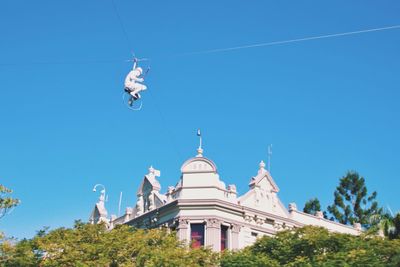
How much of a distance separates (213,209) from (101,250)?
7747mm

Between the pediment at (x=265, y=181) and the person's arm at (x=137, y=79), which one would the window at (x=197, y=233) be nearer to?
the pediment at (x=265, y=181)

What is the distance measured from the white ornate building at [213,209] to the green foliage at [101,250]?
3336 millimetres

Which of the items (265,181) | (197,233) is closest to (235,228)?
(197,233)

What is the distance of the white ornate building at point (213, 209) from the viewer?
1241 inches

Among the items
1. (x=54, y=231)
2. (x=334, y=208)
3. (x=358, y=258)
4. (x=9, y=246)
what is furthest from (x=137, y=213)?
(x=334, y=208)

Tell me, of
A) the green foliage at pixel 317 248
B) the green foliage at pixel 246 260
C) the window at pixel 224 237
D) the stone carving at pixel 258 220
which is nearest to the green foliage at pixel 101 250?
the green foliage at pixel 246 260

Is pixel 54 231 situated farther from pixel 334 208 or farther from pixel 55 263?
pixel 334 208

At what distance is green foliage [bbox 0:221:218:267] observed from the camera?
2534 cm

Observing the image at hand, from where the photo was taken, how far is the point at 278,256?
2669 cm

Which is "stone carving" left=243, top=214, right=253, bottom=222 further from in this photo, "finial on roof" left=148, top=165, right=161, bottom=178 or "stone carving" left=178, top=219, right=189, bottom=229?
"finial on roof" left=148, top=165, right=161, bottom=178

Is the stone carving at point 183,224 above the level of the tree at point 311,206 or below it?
below

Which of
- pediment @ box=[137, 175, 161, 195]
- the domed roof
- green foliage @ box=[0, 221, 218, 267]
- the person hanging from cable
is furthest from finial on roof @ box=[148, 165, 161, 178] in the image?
the person hanging from cable

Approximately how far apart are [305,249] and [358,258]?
10.8 feet

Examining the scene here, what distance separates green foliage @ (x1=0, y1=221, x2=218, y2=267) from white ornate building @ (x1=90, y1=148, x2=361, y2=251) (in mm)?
3336
